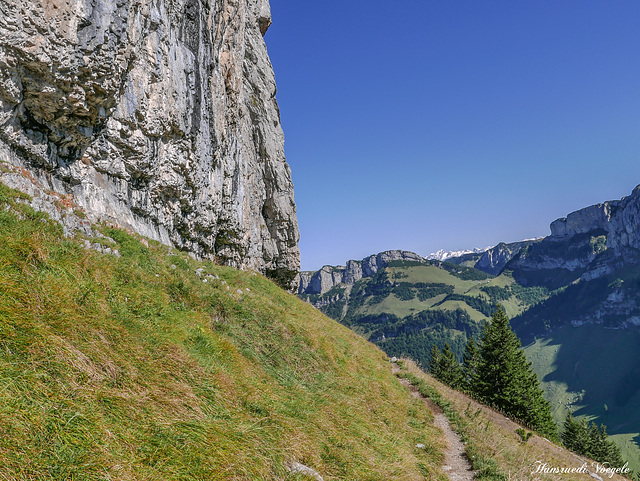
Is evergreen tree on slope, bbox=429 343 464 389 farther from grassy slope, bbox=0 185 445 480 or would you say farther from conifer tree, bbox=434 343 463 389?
grassy slope, bbox=0 185 445 480

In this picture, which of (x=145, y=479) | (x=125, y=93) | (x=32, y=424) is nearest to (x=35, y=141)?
(x=125, y=93)

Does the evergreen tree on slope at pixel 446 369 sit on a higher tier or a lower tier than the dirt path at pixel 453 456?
lower

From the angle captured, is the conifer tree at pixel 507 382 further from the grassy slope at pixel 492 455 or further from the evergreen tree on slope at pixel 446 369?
the grassy slope at pixel 492 455

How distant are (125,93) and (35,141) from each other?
4906mm

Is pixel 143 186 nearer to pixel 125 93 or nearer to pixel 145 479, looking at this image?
pixel 125 93

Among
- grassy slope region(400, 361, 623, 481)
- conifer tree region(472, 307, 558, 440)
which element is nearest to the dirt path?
grassy slope region(400, 361, 623, 481)

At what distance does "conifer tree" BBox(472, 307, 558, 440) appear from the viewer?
2881cm

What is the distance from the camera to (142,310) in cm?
756

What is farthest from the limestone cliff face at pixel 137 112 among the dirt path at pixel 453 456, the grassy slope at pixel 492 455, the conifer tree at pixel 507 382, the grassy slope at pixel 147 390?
the conifer tree at pixel 507 382

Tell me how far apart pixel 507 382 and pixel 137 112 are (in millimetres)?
35655

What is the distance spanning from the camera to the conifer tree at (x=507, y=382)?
28812 millimetres

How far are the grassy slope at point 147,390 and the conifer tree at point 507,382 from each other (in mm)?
23344

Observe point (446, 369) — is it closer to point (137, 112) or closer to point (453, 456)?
point (453, 456)

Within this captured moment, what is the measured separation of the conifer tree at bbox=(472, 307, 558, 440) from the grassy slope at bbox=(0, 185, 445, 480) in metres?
23.3
